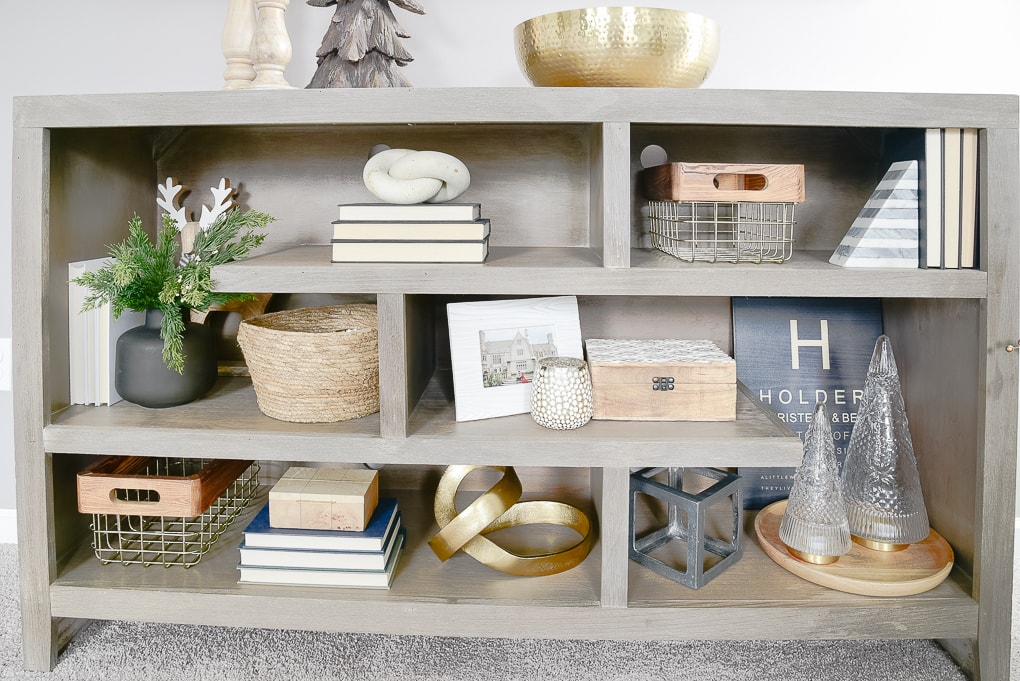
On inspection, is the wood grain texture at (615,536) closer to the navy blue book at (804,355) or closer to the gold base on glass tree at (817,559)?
the gold base on glass tree at (817,559)

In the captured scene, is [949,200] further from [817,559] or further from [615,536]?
[615,536]

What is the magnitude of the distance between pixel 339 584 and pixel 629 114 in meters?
0.82

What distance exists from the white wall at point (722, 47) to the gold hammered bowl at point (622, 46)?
271 mm

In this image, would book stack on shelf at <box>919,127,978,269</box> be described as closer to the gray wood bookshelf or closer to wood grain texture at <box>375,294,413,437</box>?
the gray wood bookshelf

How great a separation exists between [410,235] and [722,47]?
0.72 metres

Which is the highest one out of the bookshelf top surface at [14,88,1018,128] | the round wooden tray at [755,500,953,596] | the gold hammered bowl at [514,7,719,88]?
the gold hammered bowl at [514,7,719,88]

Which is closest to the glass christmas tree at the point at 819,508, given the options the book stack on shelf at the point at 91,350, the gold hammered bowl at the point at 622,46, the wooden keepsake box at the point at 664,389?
the wooden keepsake box at the point at 664,389

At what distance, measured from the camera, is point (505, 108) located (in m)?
1.04

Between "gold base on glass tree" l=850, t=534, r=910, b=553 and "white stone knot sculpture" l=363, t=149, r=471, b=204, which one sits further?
"gold base on glass tree" l=850, t=534, r=910, b=553

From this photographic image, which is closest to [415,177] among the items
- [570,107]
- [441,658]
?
[570,107]

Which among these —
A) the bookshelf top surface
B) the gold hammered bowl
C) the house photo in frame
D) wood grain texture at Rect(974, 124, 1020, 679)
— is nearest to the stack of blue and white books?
the house photo in frame

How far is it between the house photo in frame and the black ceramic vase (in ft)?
1.40

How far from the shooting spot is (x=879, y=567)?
116cm

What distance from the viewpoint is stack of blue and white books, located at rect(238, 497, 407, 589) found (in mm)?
1148
